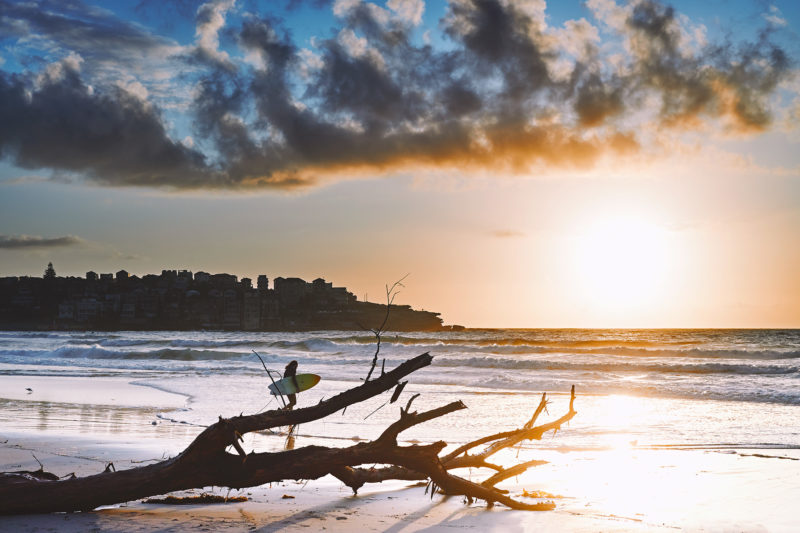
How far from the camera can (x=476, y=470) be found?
7.09 m

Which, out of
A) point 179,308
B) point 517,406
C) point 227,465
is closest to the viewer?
point 227,465

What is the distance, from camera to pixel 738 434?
10.1 meters

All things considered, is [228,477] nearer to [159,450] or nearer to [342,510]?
[342,510]

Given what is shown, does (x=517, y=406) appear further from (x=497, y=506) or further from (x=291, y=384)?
(x=291, y=384)

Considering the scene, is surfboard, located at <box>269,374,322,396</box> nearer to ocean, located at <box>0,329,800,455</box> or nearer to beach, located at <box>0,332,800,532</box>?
ocean, located at <box>0,329,800,455</box>

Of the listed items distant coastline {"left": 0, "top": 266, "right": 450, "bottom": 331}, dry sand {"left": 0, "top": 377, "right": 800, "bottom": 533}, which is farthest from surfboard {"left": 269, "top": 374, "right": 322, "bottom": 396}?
distant coastline {"left": 0, "top": 266, "right": 450, "bottom": 331}

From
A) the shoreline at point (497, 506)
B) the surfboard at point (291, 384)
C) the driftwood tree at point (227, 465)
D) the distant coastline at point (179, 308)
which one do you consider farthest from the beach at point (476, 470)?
the distant coastline at point (179, 308)

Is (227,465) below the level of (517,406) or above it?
above

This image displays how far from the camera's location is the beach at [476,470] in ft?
15.7

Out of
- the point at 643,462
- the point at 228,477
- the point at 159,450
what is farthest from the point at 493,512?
the point at 159,450

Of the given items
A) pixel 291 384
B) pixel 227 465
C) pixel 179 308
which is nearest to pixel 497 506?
pixel 291 384

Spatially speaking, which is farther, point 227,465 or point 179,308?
point 179,308

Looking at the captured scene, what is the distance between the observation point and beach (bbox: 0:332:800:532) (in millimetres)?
4789

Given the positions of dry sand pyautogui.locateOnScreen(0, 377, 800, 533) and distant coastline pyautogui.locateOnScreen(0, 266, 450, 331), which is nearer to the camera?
dry sand pyautogui.locateOnScreen(0, 377, 800, 533)
